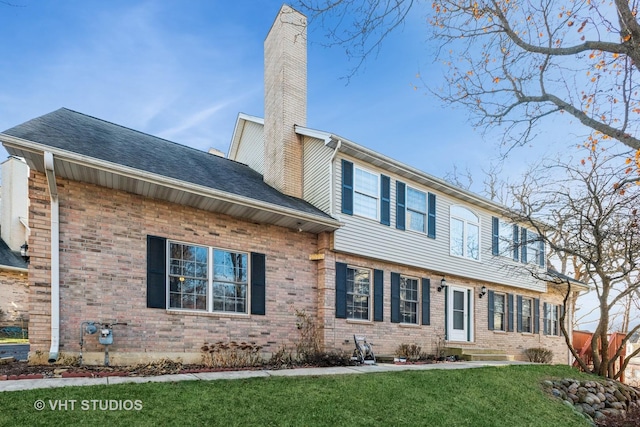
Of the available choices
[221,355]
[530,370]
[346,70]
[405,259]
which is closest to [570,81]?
[346,70]

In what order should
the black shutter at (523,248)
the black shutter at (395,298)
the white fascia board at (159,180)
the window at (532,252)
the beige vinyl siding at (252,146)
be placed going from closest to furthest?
the white fascia board at (159,180) → the black shutter at (395,298) → the beige vinyl siding at (252,146) → the black shutter at (523,248) → the window at (532,252)

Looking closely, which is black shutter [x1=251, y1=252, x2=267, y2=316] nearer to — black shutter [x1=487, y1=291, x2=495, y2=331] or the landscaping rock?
the landscaping rock

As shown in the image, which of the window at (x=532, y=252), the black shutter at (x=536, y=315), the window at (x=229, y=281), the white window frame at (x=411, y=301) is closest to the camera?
the window at (x=229, y=281)

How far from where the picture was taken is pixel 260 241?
9852mm

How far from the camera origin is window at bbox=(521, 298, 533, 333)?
1720 cm

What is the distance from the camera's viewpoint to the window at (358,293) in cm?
1129

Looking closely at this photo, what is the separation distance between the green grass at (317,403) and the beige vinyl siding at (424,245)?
3.62 metres

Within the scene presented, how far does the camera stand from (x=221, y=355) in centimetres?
864

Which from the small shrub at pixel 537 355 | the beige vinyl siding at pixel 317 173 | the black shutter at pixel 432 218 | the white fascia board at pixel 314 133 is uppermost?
the white fascia board at pixel 314 133

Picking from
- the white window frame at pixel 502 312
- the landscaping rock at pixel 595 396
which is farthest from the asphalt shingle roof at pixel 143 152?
the white window frame at pixel 502 312

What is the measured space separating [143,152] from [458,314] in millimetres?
10890

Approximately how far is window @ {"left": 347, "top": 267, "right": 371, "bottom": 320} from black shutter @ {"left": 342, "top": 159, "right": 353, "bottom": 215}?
162 centimetres

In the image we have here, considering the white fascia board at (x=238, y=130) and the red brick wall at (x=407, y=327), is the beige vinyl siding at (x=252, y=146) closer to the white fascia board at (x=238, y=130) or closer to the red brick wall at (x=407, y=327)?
the white fascia board at (x=238, y=130)

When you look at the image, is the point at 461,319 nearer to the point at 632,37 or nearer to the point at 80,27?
the point at 632,37
